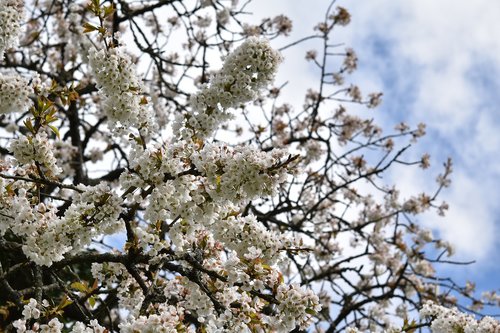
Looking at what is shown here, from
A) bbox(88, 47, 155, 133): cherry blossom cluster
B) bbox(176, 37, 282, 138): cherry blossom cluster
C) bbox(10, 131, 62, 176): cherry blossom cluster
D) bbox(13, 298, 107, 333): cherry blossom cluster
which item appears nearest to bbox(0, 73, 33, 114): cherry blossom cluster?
bbox(10, 131, 62, 176): cherry blossom cluster

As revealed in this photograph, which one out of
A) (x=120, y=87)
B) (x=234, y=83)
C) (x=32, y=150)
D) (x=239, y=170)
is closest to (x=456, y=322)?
(x=239, y=170)

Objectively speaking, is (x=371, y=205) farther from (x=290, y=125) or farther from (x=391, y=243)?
(x=290, y=125)

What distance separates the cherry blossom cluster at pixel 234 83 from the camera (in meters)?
3.31

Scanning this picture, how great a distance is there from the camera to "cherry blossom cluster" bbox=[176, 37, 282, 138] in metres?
3.31

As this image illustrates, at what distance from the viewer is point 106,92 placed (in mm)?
3166

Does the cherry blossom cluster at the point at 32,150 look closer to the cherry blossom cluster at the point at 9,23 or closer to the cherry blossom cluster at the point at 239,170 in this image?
the cherry blossom cluster at the point at 9,23

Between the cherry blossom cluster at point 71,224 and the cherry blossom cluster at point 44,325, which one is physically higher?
the cherry blossom cluster at point 71,224

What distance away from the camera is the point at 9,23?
322 cm

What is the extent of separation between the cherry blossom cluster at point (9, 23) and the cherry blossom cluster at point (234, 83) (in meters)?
1.15

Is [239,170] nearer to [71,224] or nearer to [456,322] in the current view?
[71,224]

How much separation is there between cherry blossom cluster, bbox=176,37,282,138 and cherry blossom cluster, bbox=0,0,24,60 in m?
1.15

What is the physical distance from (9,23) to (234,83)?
1.40 metres

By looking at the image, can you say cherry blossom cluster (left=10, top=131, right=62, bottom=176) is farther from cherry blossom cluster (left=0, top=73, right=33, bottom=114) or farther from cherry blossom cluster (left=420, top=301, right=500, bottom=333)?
cherry blossom cluster (left=420, top=301, right=500, bottom=333)

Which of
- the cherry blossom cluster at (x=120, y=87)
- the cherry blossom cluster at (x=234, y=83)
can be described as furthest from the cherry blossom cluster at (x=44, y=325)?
the cherry blossom cluster at (x=234, y=83)
